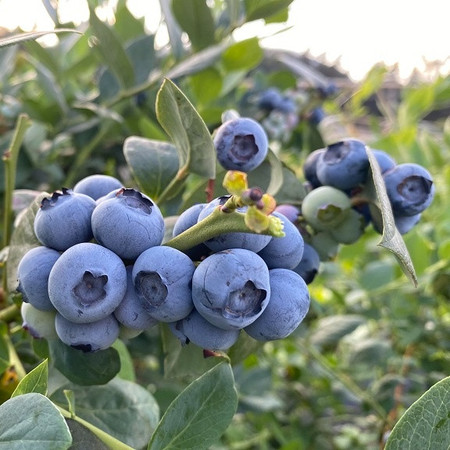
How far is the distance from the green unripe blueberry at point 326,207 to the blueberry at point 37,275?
301 millimetres

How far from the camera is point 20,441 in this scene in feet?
1.41

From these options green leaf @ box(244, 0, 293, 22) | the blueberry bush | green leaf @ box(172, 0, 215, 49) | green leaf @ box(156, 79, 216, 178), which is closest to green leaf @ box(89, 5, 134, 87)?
the blueberry bush

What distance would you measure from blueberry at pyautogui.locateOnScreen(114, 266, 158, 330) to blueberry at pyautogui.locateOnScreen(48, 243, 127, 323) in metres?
0.02

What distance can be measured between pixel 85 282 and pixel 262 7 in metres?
0.79

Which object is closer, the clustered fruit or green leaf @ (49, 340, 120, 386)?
the clustered fruit

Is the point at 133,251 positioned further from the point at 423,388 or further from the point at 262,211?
the point at 423,388

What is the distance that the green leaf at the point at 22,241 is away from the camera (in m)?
0.61

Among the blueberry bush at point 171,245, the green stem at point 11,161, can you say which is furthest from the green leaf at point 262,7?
the green stem at point 11,161

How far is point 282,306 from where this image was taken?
0.51 m

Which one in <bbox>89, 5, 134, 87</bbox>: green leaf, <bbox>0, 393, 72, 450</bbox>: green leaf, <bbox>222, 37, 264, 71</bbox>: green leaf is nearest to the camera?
<bbox>0, 393, 72, 450</bbox>: green leaf

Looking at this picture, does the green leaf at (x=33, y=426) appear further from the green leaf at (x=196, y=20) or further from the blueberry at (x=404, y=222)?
the green leaf at (x=196, y=20)

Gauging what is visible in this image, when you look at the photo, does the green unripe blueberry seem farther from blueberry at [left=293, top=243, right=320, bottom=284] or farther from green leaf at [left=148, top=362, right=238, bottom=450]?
green leaf at [left=148, top=362, right=238, bottom=450]

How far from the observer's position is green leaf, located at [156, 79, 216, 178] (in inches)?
22.8

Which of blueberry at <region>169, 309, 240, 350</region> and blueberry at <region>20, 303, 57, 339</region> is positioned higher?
blueberry at <region>20, 303, 57, 339</region>
